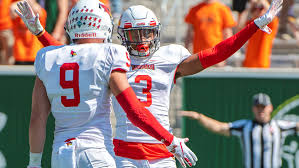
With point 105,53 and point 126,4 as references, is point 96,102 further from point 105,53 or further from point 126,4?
point 126,4

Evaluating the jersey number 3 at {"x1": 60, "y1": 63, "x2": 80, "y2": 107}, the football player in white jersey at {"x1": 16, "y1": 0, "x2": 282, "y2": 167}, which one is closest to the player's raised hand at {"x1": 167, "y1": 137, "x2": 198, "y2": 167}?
the jersey number 3 at {"x1": 60, "y1": 63, "x2": 80, "y2": 107}

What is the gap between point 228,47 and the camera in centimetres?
443

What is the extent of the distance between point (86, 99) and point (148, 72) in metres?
1.25

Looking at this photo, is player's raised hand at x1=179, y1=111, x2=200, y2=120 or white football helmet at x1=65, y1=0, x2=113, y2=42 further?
player's raised hand at x1=179, y1=111, x2=200, y2=120

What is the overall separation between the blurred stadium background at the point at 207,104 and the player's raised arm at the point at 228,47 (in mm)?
2213

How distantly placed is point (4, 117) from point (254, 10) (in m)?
3.32

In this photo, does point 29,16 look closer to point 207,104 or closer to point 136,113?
point 136,113

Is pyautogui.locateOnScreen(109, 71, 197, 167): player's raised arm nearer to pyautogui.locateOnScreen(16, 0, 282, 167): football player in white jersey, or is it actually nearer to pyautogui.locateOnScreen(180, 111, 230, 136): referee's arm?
pyautogui.locateOnScreen(16, 0, 282, 167): football player in white jersey

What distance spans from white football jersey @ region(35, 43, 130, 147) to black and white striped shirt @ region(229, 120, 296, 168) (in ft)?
9.72

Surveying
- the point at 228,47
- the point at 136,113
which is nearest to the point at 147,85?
the point at 228,47

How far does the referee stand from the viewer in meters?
6.25

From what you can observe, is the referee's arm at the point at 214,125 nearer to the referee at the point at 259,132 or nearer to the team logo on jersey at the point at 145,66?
the referee at the point at 259,132

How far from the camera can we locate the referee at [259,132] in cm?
625

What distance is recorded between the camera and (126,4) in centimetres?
898
